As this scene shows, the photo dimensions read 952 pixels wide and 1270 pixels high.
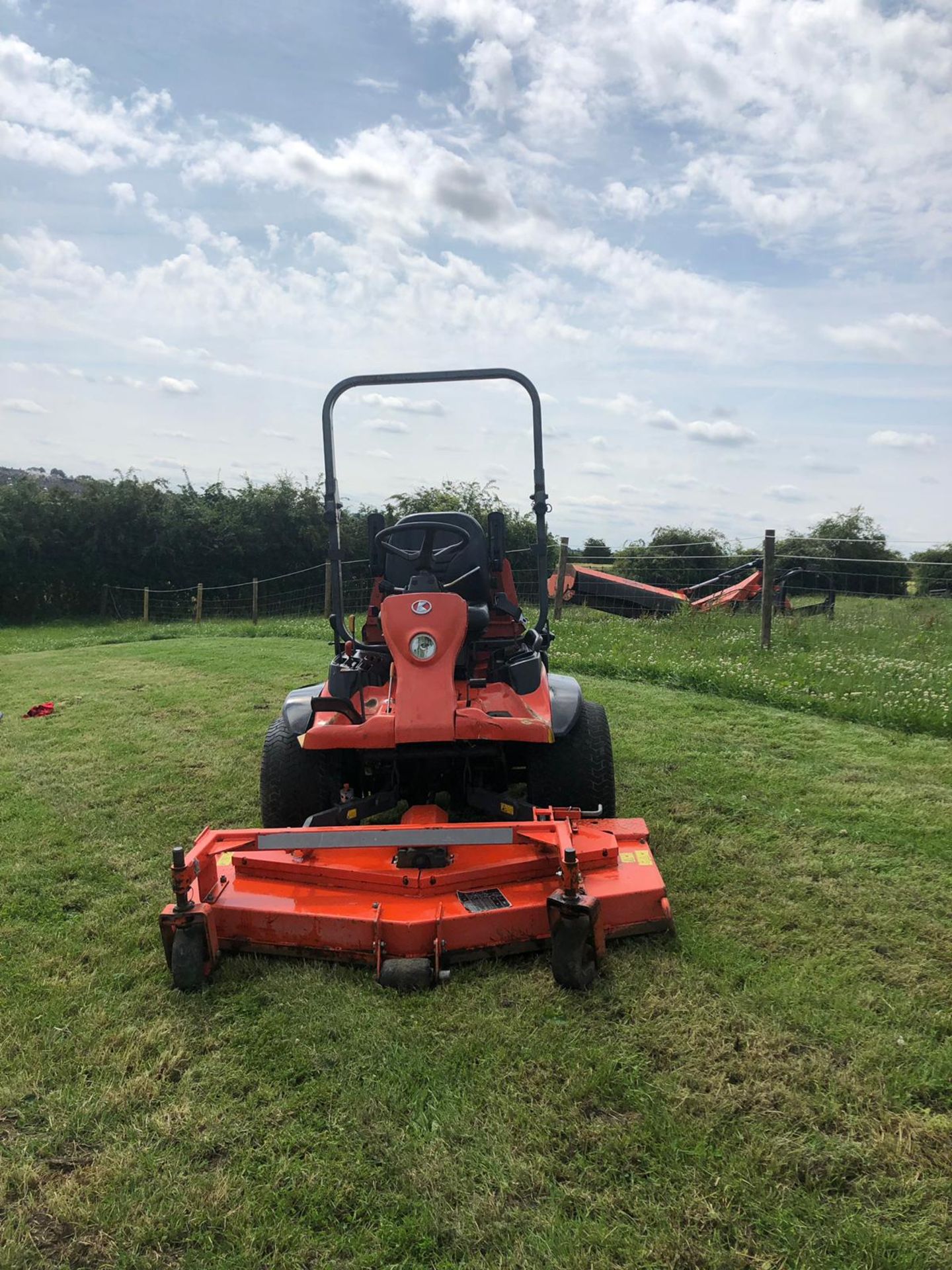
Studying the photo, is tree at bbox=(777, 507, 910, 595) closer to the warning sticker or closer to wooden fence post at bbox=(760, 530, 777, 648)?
wooden fence post at bbox=(760, 530, 777, 648)

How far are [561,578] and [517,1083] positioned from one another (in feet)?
32.1

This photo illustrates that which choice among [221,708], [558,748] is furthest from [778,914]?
[221,708]

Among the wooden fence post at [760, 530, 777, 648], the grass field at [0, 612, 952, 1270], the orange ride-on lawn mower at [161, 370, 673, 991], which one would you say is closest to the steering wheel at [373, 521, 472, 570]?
the orange ride-on lawn mower at [161, 370, 673, 991]

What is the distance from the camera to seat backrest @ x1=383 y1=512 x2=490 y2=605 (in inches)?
157

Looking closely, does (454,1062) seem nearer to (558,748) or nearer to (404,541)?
(558,748)

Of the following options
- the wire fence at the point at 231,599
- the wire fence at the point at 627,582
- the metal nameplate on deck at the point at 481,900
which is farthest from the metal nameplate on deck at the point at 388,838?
the wire fence at the point at 231,599

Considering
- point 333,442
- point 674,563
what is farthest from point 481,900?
point 674,563

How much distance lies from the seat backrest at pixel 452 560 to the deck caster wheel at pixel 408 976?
176 cm

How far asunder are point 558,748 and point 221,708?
4.24m

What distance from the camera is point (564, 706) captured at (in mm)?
3691

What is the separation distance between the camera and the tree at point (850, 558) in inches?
410

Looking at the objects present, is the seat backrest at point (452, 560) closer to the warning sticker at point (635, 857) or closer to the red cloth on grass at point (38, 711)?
the warning sticker at point (635, 857)

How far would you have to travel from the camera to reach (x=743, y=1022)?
7.88ft

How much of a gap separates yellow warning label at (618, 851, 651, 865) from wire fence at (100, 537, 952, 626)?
5471 mm
